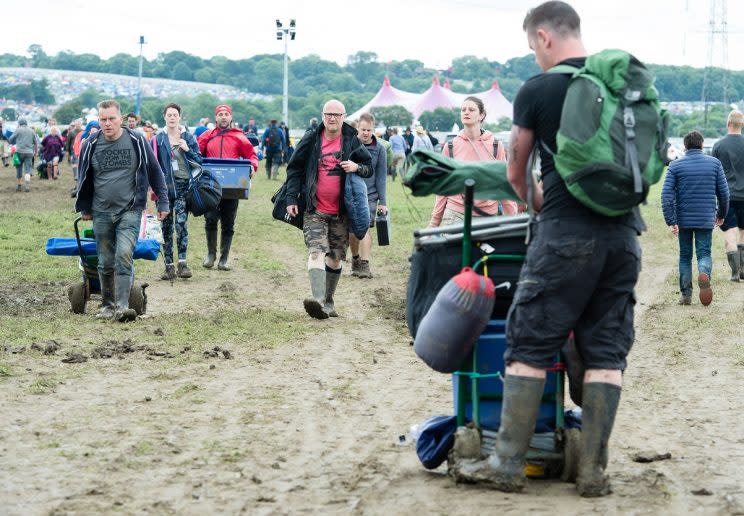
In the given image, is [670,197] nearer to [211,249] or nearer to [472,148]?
[472,148]

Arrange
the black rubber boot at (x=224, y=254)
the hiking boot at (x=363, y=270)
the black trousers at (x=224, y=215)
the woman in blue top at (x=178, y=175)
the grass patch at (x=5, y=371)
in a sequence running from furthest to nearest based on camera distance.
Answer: the black rubber boot at (x=224, y=254) → the black trousers at (x=224, y=215) → the hiking boot at (x=363, y=270) → the woman in blue top at (x=178, y=175) → the grass patch at (x=5, y=371)

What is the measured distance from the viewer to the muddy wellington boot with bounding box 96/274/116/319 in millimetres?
10797

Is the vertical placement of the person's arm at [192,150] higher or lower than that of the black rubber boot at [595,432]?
higher

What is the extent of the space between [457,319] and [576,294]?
1.70 ft

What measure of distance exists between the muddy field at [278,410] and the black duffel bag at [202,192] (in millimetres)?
1111

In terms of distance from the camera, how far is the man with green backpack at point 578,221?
4.79m

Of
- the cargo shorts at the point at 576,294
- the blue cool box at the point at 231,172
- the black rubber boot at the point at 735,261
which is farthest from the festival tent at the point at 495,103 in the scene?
the cargo shorts at the point at 576,294

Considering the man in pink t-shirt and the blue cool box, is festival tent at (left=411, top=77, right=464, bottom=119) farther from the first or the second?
the man in pink t-shirt

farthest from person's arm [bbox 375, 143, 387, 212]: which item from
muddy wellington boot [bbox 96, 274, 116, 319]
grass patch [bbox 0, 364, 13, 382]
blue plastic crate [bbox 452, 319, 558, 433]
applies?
blue plastic crate [bbox 452, 319, 558, 433]

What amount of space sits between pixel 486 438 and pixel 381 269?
1033 cm

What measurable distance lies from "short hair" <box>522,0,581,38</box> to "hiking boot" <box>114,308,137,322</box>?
625 centimetres

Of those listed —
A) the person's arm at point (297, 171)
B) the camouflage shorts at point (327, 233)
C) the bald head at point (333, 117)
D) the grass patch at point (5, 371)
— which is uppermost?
the bald head at point (333, 117)

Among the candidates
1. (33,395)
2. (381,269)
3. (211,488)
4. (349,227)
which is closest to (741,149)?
(381,269)

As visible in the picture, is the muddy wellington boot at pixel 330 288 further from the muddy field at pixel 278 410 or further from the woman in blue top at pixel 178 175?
the woman in blue top at pixel 178 175
